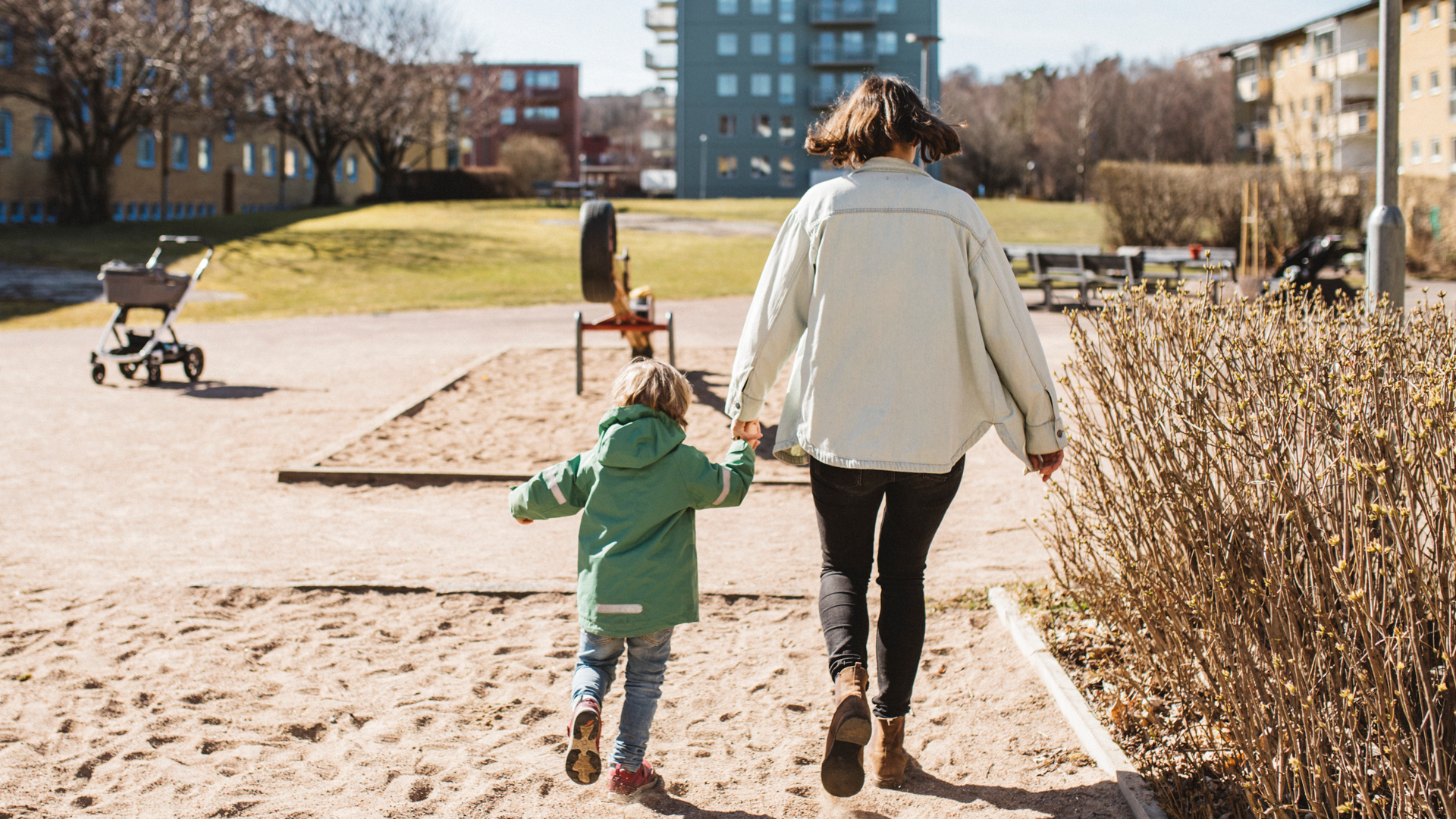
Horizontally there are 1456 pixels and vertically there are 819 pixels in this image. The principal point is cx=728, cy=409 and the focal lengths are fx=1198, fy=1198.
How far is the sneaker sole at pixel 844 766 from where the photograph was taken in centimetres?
305

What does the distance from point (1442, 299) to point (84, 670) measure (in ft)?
15.1

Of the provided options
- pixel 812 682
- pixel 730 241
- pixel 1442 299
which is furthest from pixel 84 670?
pixel 730 241

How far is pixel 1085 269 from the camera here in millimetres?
20797

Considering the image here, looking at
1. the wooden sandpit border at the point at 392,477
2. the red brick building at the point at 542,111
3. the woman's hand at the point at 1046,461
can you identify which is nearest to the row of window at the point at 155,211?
the wooden sandpit border at the point at 392,477

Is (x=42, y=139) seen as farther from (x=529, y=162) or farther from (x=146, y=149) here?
(x=529, y=162)

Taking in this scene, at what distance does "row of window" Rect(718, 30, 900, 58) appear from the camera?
7744 cm

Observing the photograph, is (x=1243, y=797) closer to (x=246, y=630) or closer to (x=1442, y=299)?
(x=1442, y=299)

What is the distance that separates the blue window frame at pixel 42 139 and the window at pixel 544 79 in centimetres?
5529

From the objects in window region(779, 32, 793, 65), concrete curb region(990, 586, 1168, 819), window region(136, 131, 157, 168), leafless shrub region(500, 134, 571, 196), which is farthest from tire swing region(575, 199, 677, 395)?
window region(779, 32, 793, 65)

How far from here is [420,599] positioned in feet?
17.1

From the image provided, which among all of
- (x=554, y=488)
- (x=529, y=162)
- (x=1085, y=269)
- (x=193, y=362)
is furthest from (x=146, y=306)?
(x=529, y=162)

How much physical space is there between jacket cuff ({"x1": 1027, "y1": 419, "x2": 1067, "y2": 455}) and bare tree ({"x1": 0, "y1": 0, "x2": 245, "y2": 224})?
36058 millimetres

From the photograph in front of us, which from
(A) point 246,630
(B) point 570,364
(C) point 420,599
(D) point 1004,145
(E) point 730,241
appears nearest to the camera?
(A) point 246,630

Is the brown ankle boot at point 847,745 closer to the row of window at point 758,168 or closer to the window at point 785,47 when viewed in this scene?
the row of window at point 758,168
